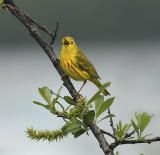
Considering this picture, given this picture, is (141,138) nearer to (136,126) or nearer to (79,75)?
(136,126)

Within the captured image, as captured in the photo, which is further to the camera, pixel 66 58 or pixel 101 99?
pixel 66 58

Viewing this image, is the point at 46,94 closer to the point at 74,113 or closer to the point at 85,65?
the point at 74,113

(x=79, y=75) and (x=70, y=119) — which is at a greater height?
(x=79, y=75)

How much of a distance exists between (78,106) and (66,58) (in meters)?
0.60

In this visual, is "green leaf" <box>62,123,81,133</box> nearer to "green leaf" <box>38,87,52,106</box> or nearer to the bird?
"green leaf" <box>38,87,52,106</box>

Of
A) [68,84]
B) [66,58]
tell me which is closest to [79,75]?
[66,58]

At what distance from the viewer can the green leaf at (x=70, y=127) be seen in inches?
14.2

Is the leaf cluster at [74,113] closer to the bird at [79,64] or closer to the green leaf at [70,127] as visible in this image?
the green leaf at [70,127]

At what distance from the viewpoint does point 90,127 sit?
A: 1.29 feet

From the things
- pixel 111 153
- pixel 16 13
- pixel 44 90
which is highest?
pixel 16 13

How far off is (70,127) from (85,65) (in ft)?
1.90

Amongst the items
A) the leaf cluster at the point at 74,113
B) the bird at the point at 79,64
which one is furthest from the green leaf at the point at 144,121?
the bird at the point at 79,64

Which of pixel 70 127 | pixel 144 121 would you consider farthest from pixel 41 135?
pixel 144 121

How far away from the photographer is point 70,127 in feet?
1.21
